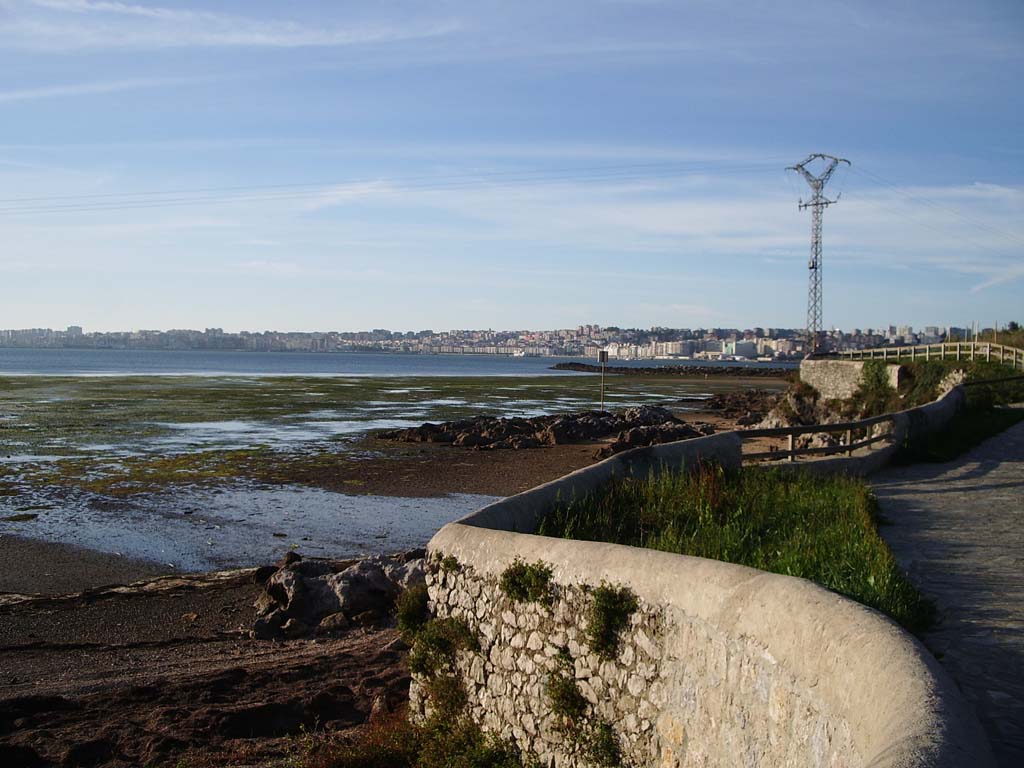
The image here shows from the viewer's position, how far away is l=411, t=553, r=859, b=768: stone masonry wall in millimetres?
4777

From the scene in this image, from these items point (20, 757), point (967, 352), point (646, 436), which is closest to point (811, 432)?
point (20, 757)

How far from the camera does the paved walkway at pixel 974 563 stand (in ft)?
17.6

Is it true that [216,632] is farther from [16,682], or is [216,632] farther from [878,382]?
[878,382]

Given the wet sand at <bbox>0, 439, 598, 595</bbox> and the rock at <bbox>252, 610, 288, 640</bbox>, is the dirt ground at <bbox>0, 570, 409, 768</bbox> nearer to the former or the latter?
the rock at <bbox>252, 610, 288, 640</bbox>

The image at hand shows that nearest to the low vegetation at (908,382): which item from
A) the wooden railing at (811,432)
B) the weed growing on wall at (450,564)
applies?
the wooden railing at (811,432)

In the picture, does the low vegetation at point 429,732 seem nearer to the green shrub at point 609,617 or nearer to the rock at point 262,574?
the green shrub at point 609,617

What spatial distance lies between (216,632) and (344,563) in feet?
9.90

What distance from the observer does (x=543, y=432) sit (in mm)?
34938

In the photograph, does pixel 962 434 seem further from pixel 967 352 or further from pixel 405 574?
pixel 967 352

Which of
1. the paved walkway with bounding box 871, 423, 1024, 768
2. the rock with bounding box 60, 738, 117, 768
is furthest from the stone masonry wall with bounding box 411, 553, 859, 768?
the rock with bounding box 60, 738, 117, 768

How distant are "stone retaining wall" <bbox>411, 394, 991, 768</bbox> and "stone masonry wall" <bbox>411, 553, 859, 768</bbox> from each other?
0.01 meters

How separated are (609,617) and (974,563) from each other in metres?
4.38

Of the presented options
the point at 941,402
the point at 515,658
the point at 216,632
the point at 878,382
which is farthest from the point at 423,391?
the point at 515,658

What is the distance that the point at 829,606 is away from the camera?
4.71m
